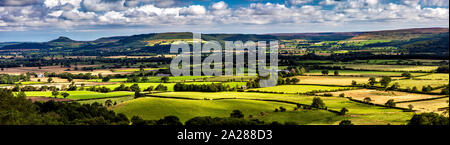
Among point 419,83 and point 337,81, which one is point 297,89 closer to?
point 337,81

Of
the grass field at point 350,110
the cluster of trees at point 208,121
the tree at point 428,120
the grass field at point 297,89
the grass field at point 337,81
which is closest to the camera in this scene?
the cluster of trees at point 208,121

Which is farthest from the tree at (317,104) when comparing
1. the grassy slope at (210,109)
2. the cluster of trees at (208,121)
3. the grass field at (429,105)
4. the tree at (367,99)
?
the cluster of trees at (208,121)

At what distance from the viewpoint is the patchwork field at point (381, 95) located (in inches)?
2398

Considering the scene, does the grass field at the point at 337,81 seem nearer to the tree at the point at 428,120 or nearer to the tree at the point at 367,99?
the tree at the point at 367,99

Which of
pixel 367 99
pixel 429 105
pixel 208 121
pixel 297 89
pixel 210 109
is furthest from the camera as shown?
pixel 297 89

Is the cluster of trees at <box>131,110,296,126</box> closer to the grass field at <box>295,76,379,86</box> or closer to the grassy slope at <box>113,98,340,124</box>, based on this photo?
the grassy slope at <box>113,98,340,124</box>

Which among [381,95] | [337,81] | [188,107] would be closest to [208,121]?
[188,107]

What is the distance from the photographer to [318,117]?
161 ft

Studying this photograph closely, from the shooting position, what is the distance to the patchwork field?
2398 inches

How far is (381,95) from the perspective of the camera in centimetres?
6575

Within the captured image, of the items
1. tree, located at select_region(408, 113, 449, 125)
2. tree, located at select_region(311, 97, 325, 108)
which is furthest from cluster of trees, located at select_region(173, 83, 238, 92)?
tree, located at select_region(408, 113, 449, 125)
